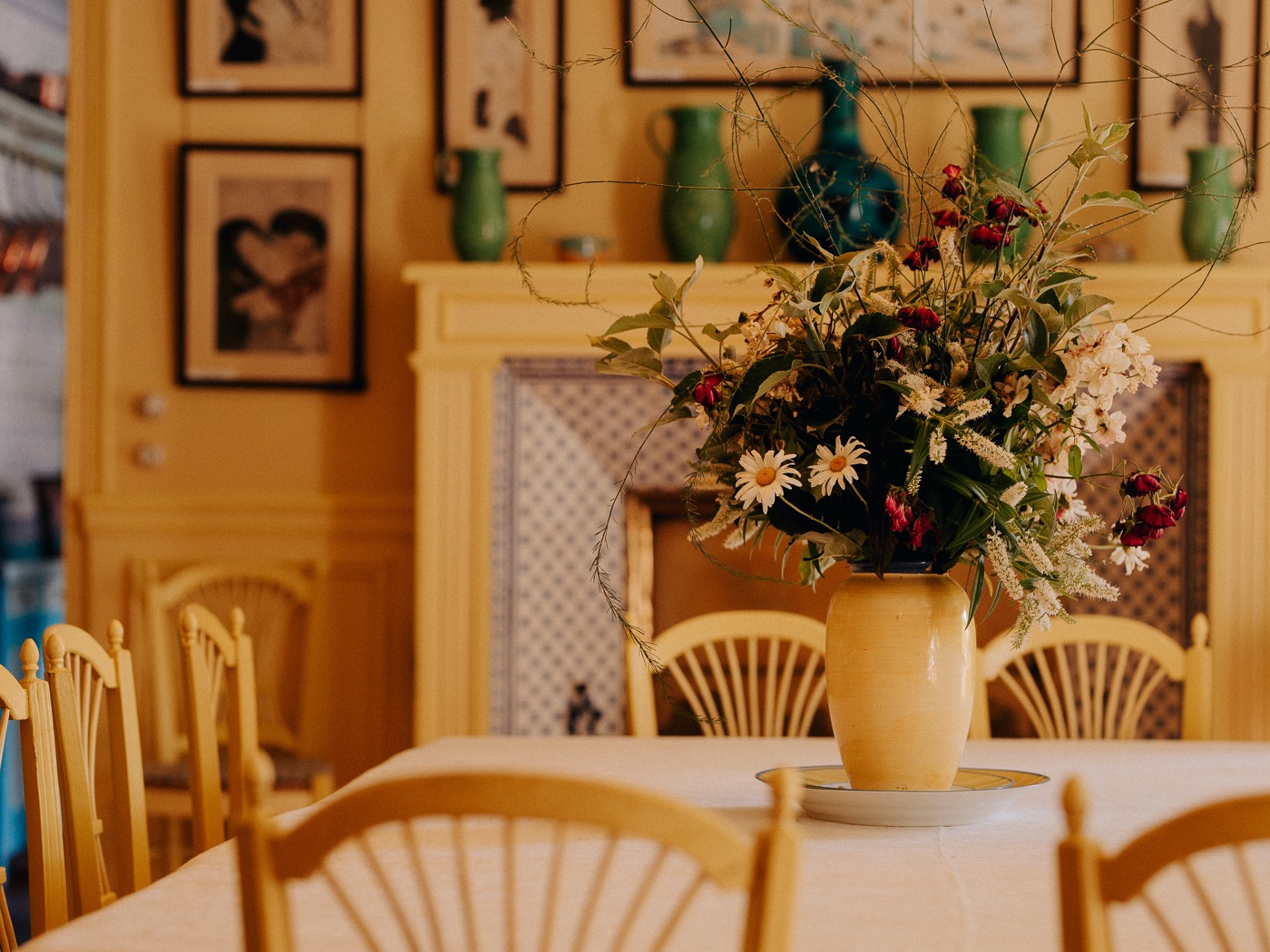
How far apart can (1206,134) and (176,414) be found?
9.55ft

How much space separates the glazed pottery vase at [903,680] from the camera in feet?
5.07

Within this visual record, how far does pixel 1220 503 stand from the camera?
3328mm

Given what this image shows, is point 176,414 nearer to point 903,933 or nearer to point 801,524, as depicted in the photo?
point 801,524

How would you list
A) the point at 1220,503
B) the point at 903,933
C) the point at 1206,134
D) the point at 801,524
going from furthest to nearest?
the point at 1206,134 < the point at 1220,503 < the point at 801,524 < the point at 903,933

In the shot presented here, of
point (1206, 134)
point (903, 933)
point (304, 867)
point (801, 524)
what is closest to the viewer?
point (304, 867)

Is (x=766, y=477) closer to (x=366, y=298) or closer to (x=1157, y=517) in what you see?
(x=1157, y=517)

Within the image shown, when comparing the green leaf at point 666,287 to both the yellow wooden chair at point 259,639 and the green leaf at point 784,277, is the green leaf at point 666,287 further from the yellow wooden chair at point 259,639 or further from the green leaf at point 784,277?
the yellow wooden chair at point 259,639

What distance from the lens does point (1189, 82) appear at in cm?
356

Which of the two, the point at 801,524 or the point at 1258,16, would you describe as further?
the point at 1258,16

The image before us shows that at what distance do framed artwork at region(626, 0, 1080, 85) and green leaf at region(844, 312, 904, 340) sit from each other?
7.34 feet

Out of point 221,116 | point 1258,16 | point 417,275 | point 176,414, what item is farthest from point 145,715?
point 1258,16

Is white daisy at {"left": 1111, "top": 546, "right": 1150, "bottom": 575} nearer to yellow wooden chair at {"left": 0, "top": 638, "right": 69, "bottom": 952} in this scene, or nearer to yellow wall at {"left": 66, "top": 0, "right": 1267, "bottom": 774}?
yellow wooden chair at {"left": 0, "top": 638, "right": 69, "bottom": 952}

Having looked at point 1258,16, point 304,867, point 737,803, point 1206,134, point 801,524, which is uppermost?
point 1258,16

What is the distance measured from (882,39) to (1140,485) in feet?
7.93
